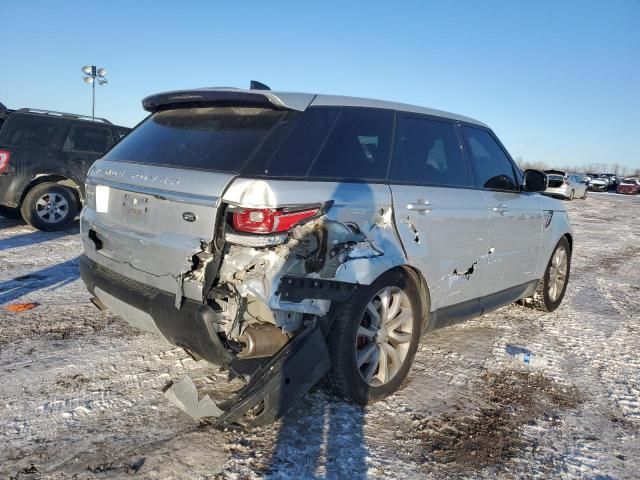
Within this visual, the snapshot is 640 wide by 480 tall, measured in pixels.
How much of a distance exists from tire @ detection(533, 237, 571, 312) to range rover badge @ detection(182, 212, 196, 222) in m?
3.85

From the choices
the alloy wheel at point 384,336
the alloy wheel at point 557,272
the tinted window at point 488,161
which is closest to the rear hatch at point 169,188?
the alloy wheel at point 384,336

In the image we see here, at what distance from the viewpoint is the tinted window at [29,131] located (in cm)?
789

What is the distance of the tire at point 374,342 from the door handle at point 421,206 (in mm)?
406

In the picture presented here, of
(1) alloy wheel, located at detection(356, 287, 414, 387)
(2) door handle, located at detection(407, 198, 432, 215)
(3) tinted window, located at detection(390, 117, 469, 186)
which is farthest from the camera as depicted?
(3) tinted window, located at detection(390, 117, 469, 186)

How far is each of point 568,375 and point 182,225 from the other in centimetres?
301

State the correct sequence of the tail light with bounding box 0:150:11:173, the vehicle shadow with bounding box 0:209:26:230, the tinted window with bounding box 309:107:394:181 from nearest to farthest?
1. the tinted window with bounding box 309:107:394:181
2. the tail light with bounding box 0:150:11:173
3. the vehicle shadow with bounding box 0:209:26:230

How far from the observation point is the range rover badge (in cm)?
259

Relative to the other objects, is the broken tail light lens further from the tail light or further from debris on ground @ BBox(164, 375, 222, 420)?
the tail light

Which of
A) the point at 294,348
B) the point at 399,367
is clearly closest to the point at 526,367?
the point at 399,367

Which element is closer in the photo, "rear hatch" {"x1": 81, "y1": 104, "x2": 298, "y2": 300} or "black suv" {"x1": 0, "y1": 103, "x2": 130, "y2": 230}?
"rear hatch" {"x1": 81, "y1": 104, "x2": 298, "y2": 300}

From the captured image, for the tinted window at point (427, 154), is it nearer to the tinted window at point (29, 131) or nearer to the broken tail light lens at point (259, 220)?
the broken tail light lens at point (259, 220)

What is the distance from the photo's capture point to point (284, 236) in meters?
2.52

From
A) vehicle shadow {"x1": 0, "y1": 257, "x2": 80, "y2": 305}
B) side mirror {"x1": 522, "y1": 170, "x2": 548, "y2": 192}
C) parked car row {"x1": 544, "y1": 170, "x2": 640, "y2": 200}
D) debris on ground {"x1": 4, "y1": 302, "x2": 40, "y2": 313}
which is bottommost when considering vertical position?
debris on ground {"x1": 4, "y1": 302, "x2": 40, "y2": 313}

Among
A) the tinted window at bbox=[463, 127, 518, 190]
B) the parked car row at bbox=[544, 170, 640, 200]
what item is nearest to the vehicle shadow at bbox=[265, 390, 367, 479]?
the tinted window at bbox=[463, 127, 518, 190]
